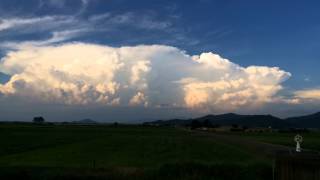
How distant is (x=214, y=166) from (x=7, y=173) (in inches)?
364

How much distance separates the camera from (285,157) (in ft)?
47.1

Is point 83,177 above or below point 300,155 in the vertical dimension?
below

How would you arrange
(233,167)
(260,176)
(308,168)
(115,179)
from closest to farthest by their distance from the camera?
(308,168) < (115,179) < (260,176) < (233,167)

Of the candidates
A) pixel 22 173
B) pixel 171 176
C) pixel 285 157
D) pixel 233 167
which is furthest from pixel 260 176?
pixel 22 173

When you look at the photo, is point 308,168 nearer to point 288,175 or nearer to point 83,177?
point 288,175

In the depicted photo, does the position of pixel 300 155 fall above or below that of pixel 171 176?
above

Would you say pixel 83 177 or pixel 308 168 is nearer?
pixel 308 168

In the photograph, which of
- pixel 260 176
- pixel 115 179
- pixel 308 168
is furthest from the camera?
pixel 260 176

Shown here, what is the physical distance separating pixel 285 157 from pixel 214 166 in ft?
32.2

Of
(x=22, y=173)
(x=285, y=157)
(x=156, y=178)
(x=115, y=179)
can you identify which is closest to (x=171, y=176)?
(x=156, y=178)

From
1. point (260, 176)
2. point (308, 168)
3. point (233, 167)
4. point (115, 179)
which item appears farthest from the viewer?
point (233, 167)

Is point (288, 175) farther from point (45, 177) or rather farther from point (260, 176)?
point (45, 177)

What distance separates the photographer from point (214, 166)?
2397 centimetres

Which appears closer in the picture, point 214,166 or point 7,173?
point 7,173
